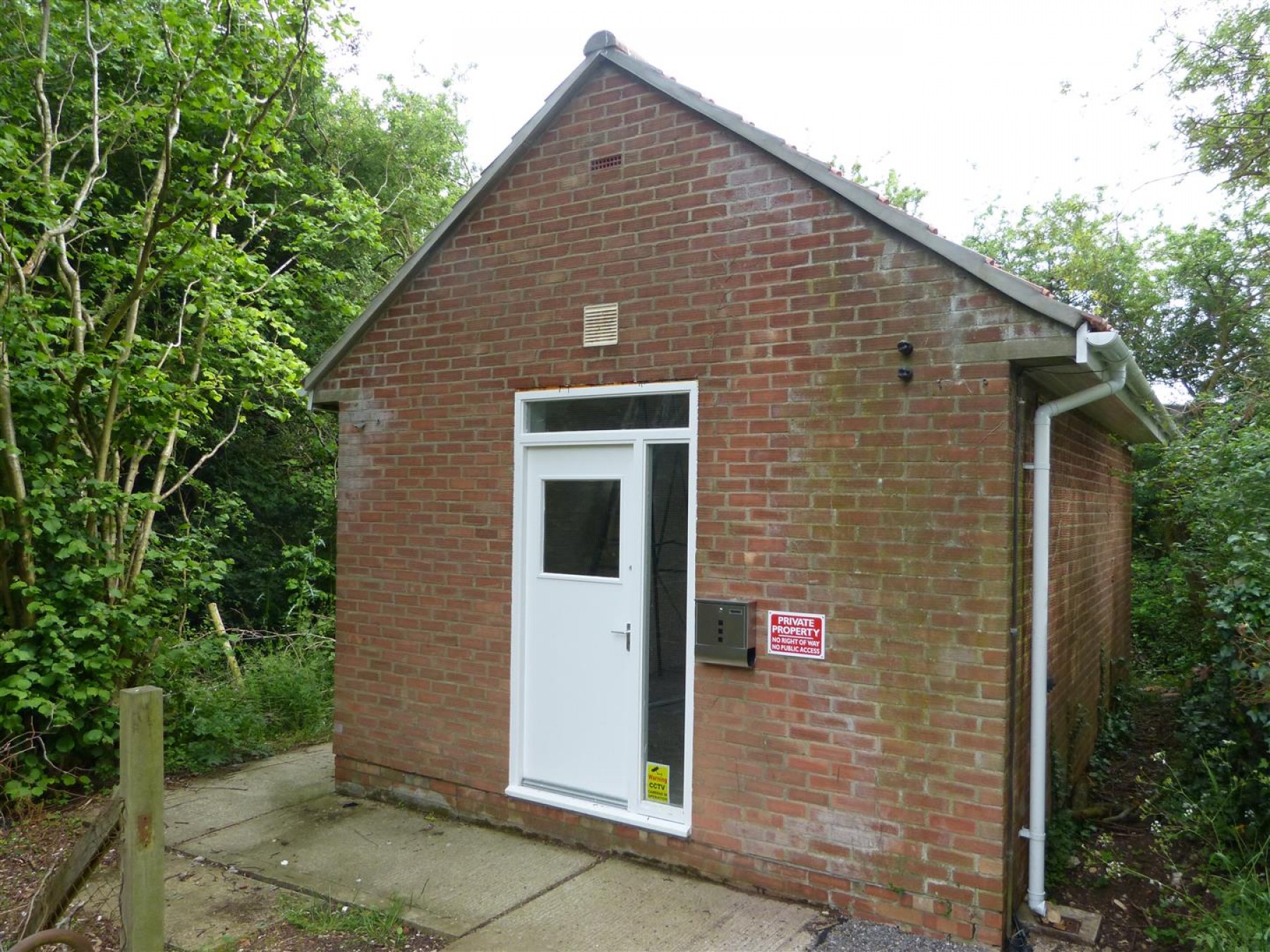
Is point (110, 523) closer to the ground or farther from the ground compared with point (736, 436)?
closer to the ground

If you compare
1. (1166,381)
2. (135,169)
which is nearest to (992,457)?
(135,169)

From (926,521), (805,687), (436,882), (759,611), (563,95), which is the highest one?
(563,95)

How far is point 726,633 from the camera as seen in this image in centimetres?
480

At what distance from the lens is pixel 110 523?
696 cm

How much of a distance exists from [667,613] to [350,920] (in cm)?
229

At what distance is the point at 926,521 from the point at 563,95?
3.48 m

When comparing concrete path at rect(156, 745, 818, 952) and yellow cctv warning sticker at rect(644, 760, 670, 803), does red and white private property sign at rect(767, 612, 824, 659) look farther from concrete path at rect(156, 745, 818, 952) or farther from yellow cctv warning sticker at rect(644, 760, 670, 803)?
concrete path at rect(156, 745, 818, 952)

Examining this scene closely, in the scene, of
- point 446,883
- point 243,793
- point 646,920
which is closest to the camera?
point 646,920

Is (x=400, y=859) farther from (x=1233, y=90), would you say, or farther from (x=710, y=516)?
(x=1233, y=90)

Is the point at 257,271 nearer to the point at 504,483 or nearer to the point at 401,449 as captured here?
the point at 401,449

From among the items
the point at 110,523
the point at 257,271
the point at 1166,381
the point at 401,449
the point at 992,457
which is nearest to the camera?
the point at 992,457

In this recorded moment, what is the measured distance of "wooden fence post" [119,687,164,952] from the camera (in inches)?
123

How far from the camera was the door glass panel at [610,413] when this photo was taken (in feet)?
17.0

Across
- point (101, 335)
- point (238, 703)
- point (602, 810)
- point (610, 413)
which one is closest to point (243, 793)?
point (238, 703)
